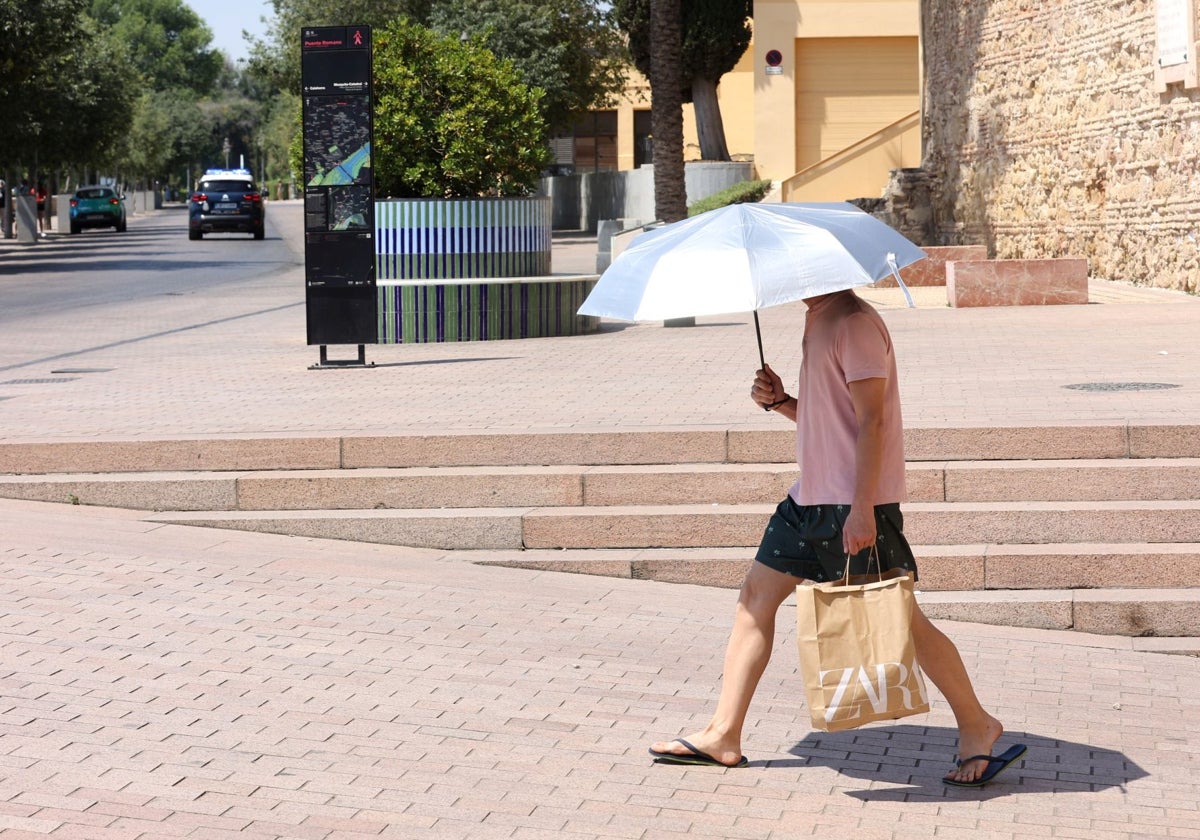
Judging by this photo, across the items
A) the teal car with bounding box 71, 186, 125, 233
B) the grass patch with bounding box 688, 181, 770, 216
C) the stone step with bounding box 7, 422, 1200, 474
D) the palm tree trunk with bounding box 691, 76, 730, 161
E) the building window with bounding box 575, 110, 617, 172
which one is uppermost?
the building window with bounding box 575, 110, 617, 172

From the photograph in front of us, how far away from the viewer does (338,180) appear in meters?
12.8

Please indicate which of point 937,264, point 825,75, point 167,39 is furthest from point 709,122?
point 167,39

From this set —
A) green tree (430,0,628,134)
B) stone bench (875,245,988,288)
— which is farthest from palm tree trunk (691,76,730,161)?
stone bench (875,245,988,288)

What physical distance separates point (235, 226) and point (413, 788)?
4401cm

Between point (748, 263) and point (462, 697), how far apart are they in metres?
1.93

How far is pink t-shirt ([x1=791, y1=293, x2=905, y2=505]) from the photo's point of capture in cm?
460

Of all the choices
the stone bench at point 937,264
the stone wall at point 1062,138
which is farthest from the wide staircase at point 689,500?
the stone bench at point 937,264

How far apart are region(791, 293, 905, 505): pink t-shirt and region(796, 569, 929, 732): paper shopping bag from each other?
0.98 ft

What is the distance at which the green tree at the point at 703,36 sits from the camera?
38.9 meters

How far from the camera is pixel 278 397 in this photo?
35.3ft

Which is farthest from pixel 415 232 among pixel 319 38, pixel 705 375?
pixel 705 375

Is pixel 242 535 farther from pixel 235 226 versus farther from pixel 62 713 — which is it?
pixel 235 226

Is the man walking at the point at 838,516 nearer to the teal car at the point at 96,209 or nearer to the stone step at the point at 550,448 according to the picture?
the stone step at the point at 550,448

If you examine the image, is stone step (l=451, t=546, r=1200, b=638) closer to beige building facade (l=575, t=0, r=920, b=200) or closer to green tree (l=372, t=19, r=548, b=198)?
green tree (l=372, t=19, r=548, b=198)
